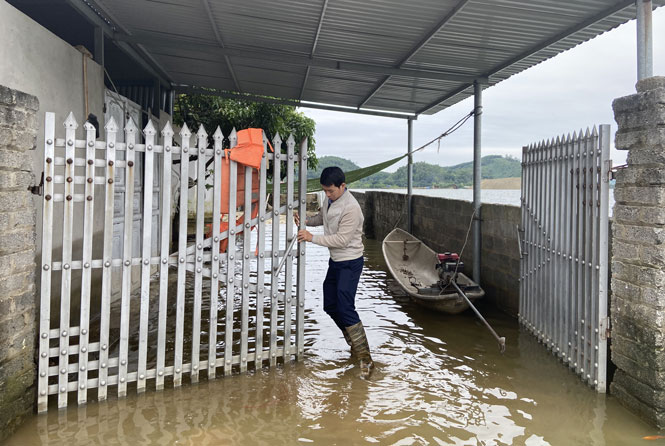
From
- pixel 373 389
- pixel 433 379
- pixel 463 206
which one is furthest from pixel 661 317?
pixel 463 206

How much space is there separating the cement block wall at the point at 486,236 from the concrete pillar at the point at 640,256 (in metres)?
2.49

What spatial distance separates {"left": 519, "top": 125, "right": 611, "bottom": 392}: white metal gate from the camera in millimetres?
3900

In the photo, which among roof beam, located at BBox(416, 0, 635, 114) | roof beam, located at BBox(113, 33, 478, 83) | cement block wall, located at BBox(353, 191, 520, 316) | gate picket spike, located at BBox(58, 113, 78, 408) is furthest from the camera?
cement block wall, located at BBox(353, 191, 520, 316)

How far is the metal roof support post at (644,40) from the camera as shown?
12.1 ft

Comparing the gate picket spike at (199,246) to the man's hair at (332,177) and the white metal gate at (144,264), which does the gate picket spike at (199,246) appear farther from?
the man's hair at (332,177)

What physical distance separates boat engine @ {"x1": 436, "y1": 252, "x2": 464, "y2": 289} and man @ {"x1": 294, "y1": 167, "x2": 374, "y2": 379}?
2296mm

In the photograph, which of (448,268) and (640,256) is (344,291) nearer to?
(640,256)

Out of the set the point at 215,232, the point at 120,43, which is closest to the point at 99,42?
the point at 120,43

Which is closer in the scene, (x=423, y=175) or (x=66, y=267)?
(x=66, y=267)

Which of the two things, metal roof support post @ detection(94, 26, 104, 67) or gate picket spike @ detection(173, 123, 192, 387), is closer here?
gate picket spike @ detection(173, 123, 192, 387)

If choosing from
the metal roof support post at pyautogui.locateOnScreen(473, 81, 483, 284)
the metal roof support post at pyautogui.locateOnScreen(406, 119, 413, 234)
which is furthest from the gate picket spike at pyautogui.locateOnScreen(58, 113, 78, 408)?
the metal roof support post at pyautogui.locateOnScreen(406, 119, 413, 234)

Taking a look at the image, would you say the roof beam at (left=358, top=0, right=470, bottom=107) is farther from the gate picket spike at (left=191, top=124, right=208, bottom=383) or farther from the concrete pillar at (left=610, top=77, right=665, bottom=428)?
the gate picket spike at (left=191, top=124, right=208, bottom=383)

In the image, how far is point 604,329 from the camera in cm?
386

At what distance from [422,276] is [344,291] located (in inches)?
148
